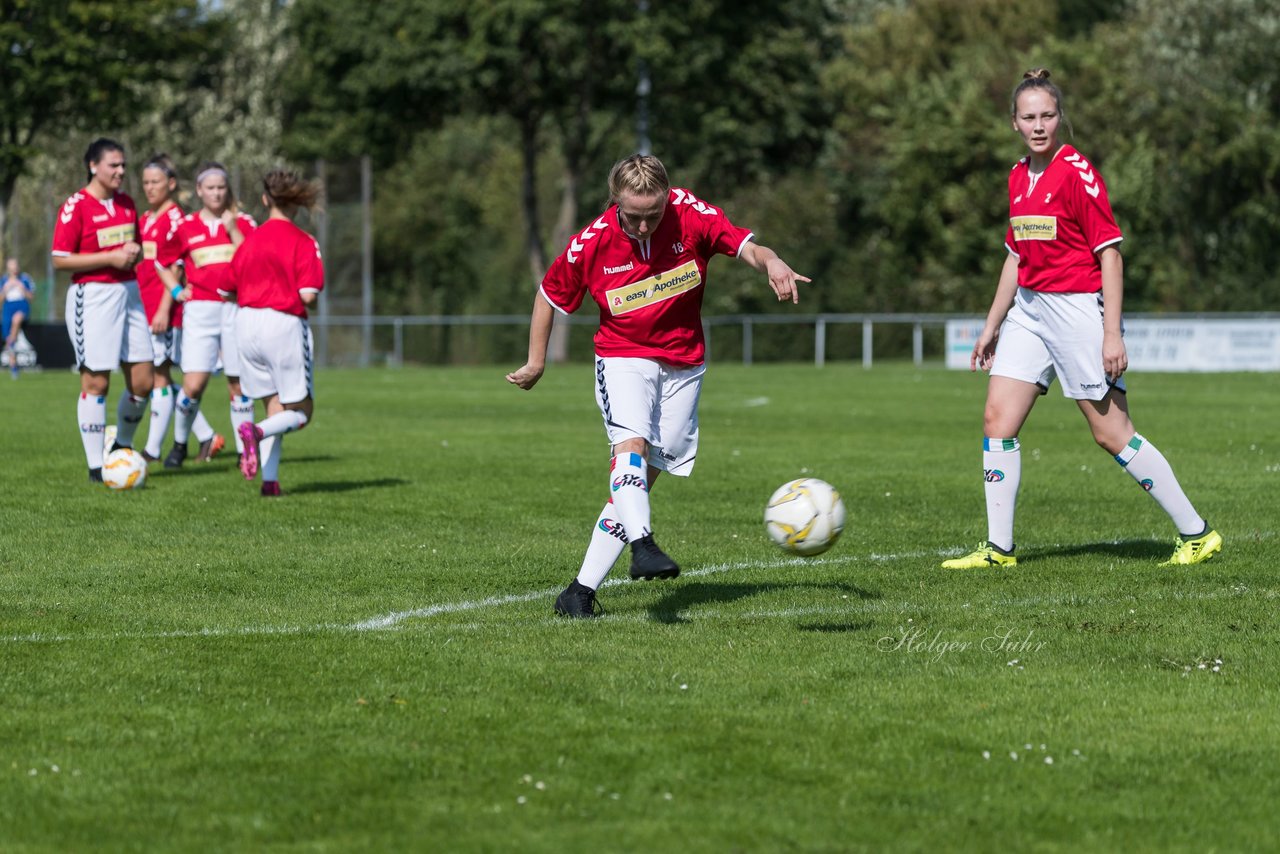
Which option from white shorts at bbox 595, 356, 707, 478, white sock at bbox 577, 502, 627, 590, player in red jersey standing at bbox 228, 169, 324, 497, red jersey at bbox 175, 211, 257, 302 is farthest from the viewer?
red jersey at bbox 175, 211, 257, 302

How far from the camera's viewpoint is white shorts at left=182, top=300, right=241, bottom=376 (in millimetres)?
14070

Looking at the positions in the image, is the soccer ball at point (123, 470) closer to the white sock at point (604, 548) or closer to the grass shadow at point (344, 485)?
the grass shadow at point (344, 485)

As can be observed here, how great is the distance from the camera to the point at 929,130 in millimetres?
50094

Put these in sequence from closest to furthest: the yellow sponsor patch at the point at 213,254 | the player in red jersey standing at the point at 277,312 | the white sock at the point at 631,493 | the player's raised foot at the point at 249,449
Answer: the white sock at the point at 631,493 < the player's raised foot at the point at 249,449 < the player in red jersey standing at the point at 277,312 < the yellow sponsor patch at the point at 213,254

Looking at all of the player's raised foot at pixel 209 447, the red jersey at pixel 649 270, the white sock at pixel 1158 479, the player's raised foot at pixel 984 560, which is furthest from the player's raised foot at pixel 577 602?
→ the player's raised foot at pixel 209 447

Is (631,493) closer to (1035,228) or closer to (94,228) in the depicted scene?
(1035,228)

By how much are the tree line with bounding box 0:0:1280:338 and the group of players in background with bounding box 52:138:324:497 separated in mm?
27408

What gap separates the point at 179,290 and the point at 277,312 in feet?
9.68

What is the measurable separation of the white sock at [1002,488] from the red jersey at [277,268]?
4.85 meters

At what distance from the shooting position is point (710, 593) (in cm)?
750

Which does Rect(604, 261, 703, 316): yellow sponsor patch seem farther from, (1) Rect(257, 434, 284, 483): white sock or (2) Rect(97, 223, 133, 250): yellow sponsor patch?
(2) Rect(97, 223, 133, 250): yellow sponsor patch

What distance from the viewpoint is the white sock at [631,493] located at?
21.4 feet

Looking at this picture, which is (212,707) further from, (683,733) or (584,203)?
(584,203)

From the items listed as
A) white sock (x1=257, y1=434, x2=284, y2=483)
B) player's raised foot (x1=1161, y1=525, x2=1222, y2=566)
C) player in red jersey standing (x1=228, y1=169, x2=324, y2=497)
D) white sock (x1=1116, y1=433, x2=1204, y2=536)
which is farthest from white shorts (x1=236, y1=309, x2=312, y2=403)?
player's raised foot (x1=1161, y1=525, x2=1222, y2=566)
